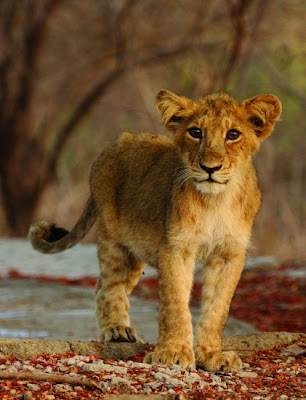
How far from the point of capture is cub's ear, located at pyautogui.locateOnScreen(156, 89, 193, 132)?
5.36m

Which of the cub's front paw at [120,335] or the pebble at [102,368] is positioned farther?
the cub's front paw at [120,335]

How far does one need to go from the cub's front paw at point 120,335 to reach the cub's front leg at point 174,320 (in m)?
0.73

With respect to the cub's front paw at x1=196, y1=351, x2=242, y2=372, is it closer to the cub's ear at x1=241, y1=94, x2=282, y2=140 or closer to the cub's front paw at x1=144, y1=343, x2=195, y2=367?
the cub's front paw at x1=144, y1=343, x2=195, y2=367

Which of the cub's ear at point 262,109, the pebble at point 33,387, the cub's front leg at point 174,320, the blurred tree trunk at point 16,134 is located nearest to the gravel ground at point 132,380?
the pebble at point 33,387

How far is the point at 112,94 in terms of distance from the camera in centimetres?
2194

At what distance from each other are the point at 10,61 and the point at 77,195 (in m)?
3.03

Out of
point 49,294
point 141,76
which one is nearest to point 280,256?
point 49,294

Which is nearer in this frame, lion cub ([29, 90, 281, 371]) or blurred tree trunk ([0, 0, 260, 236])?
lion cub ([29, 90, 281, 371])

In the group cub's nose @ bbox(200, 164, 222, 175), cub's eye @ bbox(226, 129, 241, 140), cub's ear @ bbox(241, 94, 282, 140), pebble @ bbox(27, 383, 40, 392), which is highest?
cub's ear @ bbox(241, 94, 282, 140)

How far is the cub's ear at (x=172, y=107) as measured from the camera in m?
5.36

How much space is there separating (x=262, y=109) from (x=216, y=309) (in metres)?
1.11

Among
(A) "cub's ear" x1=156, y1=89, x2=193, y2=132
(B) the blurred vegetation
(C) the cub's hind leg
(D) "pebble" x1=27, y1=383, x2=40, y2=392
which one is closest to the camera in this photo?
(D) "pebble" x1=27, y1=383, x2=40, y2=392

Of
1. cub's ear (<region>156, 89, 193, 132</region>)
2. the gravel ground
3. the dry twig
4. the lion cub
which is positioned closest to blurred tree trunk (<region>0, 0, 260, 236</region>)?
the lion cub

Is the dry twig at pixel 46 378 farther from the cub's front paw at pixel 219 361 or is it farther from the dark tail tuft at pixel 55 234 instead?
the dark tail tuft at pixel 55 234
